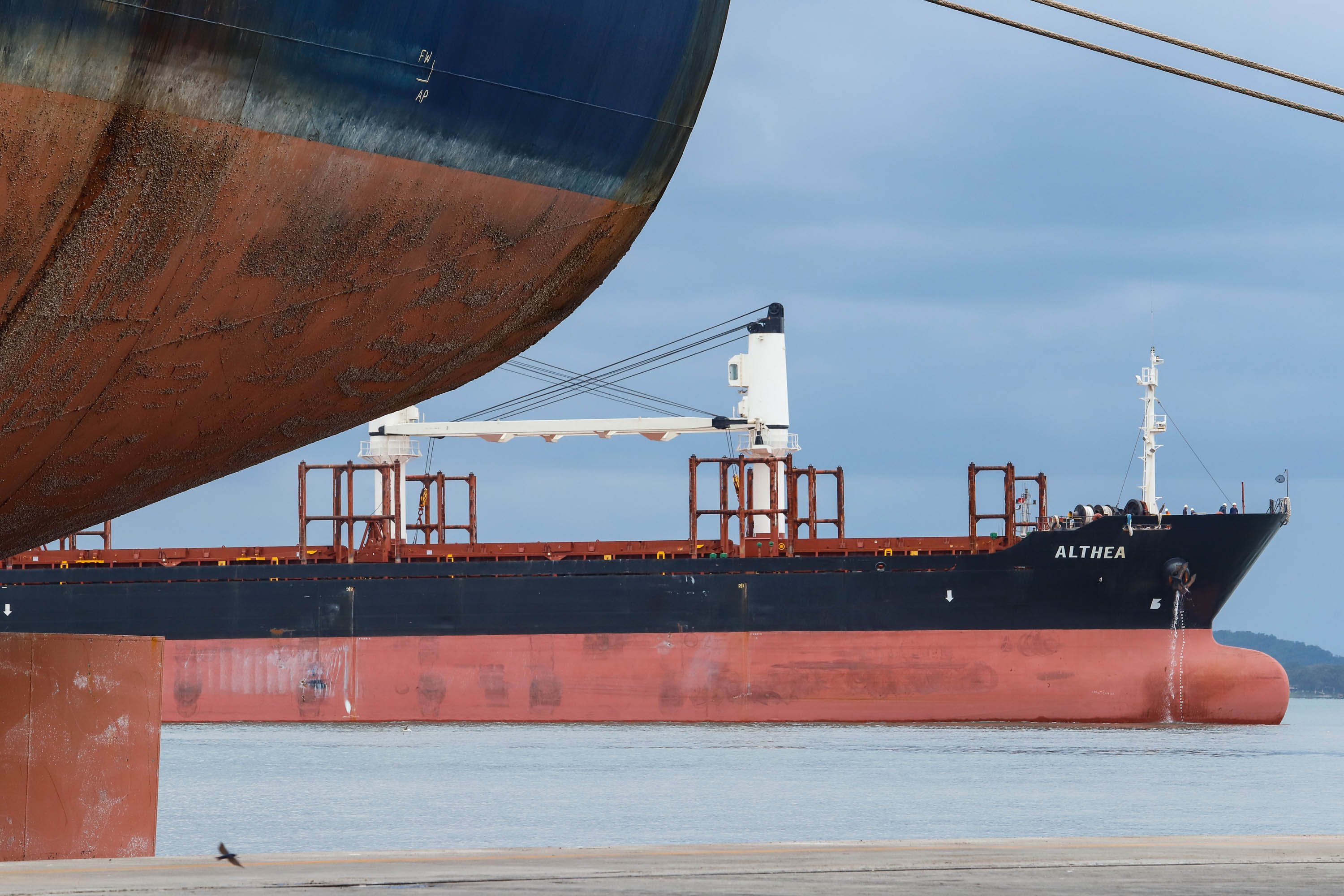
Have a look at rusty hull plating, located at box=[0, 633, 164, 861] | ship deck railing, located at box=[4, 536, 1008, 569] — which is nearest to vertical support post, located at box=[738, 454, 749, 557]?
ship deck railing, located at box=[4, 536, 1008, 569]

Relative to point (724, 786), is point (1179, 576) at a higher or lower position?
higher

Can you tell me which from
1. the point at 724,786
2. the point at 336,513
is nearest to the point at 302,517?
the point at 336,513

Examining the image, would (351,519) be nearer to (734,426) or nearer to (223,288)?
(734,426)

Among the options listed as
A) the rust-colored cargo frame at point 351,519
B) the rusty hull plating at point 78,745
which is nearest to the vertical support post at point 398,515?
the rust-colored cargo frame at point 351,519

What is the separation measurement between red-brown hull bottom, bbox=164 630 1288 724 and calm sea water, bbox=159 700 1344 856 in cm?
52

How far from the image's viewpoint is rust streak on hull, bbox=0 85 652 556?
3951mm

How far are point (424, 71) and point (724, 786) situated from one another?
14683mm

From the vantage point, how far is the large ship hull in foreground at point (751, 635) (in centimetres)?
2756

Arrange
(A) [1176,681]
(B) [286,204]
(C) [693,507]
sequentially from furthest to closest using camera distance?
(C) [693,507]
(A) [1176,681]
(B) [286,204]

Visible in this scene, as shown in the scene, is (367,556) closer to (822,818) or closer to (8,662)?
(822,818)

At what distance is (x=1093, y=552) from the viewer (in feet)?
91.8

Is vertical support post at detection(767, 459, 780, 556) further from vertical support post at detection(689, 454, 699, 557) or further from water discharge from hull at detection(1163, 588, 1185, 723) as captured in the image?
water discharge from hull at detection(1163, 588, 1185, 723)

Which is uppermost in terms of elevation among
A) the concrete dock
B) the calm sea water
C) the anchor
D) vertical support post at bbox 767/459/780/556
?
vertical support post at bbox 767/459/780/556

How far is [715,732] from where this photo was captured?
28125mm
